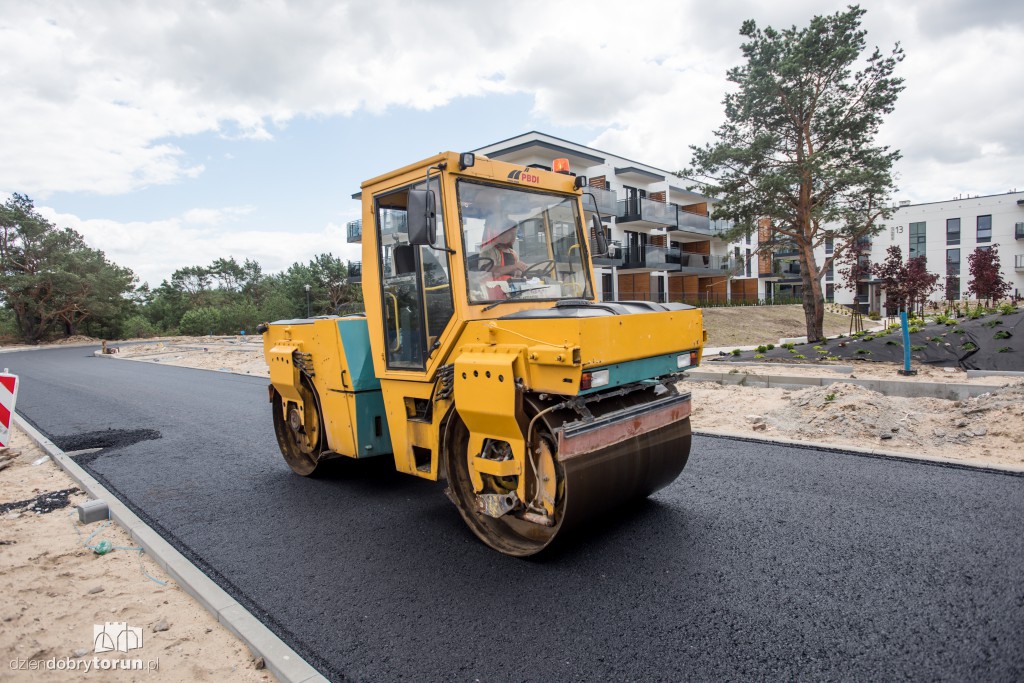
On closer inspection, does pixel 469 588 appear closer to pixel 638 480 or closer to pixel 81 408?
pixel 638 480

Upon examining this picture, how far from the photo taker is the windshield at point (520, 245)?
421cm

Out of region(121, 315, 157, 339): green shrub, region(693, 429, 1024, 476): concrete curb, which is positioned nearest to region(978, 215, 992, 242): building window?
region(693, 429, 1024, 476): concrete curb

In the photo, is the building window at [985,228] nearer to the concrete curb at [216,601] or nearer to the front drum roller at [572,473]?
the front drum roller at [572,473]

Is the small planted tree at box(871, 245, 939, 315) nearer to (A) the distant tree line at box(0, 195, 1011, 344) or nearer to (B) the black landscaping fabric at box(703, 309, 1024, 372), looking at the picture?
(B) the black landscaping fabric at box(703, 309, 1024, 372)

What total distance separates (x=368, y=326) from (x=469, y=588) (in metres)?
2.22

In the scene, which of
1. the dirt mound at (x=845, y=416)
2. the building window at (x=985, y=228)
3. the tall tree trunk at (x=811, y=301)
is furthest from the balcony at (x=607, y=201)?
the building window at (x=985, y=228)

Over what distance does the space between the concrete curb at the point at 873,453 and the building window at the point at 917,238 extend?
51411 millimetres

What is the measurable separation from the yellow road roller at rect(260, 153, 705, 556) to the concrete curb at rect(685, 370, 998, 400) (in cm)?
398

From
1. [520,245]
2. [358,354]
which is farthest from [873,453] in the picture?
[358,354]

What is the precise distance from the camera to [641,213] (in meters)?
34.6

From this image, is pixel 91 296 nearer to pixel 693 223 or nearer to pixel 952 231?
pixel 693 223

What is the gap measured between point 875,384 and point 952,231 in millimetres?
49019

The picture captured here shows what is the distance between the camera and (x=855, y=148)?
15984 millimetres

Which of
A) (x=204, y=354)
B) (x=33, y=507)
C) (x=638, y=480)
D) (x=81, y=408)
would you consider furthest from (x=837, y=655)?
(x=204, y=354)
